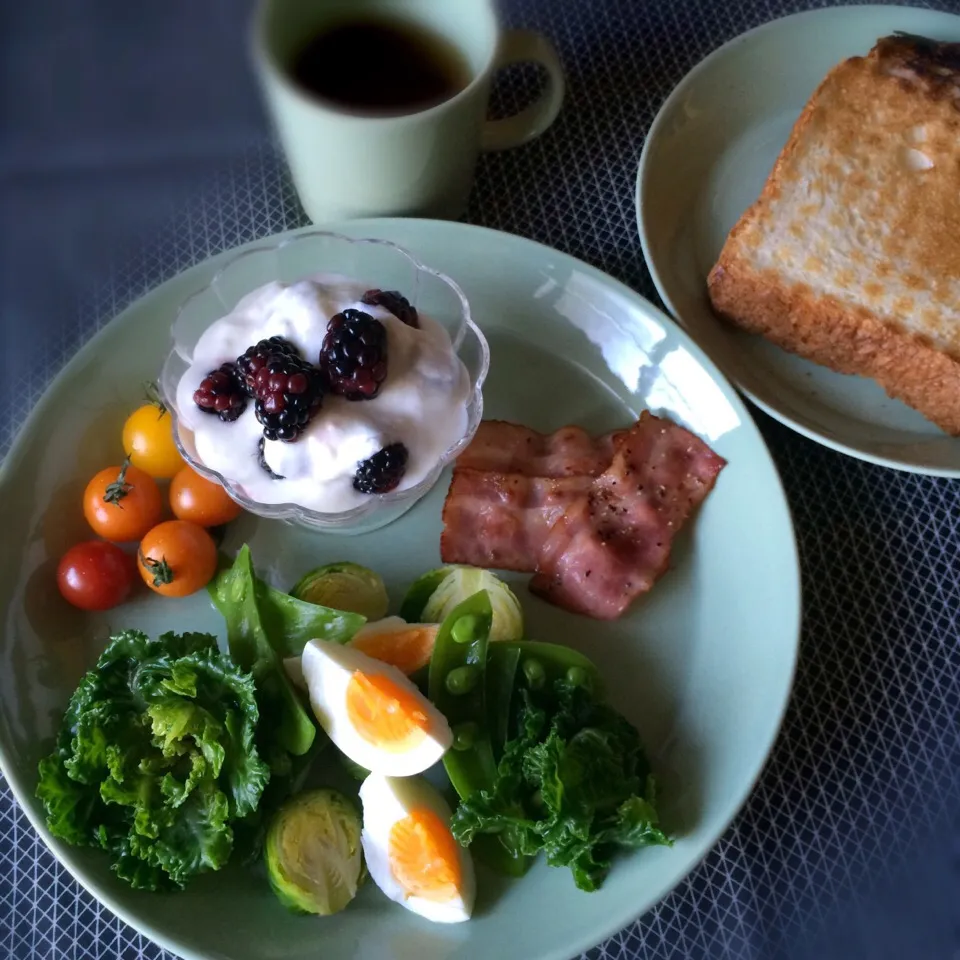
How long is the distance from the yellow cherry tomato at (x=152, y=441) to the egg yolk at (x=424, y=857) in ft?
2.11

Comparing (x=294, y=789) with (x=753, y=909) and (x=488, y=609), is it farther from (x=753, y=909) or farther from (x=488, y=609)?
(x=753, y=909)

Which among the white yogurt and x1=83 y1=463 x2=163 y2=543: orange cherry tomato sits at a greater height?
the white yogurt

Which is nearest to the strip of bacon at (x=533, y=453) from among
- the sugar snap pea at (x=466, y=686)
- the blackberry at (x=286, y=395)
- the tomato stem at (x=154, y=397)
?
the sugar snap pea at (x=466, y=686)

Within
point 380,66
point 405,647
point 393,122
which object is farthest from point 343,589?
point 380,66

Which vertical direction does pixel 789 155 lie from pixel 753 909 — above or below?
above

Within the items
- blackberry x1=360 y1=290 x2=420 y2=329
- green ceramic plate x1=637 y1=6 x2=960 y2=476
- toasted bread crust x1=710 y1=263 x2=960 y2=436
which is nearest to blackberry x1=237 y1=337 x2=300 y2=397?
blackberry x1=360 y1=290 x2=420 y2=329

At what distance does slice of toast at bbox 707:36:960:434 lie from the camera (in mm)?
1417

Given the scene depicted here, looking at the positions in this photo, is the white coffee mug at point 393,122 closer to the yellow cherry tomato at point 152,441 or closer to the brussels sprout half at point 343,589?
the yellow cherry tomato at point 152,441

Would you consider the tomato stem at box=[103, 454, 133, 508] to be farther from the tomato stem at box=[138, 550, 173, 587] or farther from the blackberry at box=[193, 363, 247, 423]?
the blackberry at box=[193, 363, 247, 423]

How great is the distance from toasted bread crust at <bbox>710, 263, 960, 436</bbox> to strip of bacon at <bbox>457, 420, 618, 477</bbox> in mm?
323

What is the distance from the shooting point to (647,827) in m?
1.14

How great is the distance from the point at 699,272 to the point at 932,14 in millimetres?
647

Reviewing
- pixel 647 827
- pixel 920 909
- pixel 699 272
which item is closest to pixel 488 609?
pixel 647 827

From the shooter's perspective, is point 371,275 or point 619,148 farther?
point 619,148
